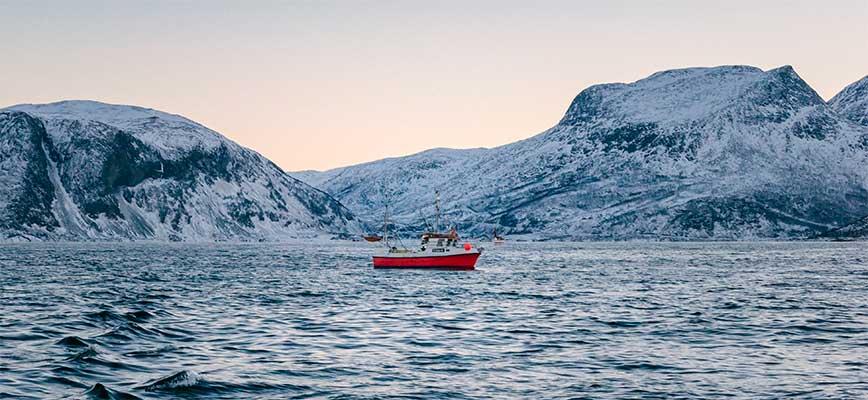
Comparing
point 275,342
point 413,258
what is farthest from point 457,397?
point 413,258

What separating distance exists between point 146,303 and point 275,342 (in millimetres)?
26270

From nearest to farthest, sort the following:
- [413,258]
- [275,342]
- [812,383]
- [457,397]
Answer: [457,397] → [812,383] → [275,342] → [413,258]

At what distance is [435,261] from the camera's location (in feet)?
433

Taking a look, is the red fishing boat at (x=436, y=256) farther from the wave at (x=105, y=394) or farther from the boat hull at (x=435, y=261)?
the wave at (x=105, y=394)

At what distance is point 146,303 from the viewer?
6744 cm

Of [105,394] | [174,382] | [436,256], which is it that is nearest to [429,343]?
[174,382]

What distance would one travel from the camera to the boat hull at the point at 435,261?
13112 cm

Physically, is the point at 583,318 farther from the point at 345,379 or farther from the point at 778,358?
the point at 345,379

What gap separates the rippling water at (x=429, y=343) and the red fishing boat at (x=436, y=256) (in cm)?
4602

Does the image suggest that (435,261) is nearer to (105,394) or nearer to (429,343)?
(429,343)

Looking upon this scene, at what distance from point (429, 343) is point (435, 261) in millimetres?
87081

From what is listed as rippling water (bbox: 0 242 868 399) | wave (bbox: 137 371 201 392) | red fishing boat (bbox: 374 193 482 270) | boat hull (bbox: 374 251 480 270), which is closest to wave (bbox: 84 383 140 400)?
rippling water (bbox: 0 242 868 399)

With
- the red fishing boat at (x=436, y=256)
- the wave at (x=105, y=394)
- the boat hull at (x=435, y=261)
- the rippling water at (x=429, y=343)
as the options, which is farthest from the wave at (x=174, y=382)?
the boat hull at (x=435, y=261)

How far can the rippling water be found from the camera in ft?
107
